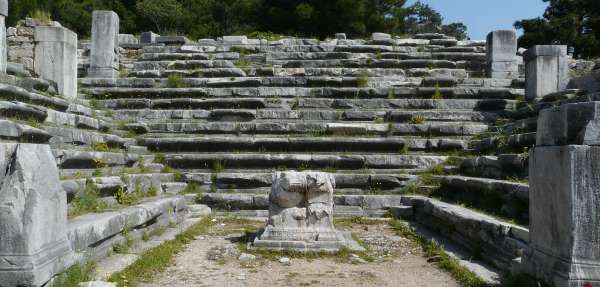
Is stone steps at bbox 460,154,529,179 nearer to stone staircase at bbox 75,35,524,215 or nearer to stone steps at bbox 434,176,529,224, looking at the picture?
stone steps at bbox 434,176,529,224

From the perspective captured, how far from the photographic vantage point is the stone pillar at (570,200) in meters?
3.28

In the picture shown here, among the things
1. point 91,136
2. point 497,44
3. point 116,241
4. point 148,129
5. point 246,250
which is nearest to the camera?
point 116,241

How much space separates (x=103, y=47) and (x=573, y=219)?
11.2 m

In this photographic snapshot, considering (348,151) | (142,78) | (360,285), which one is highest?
(142,78)

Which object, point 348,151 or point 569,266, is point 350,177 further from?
point 569,266

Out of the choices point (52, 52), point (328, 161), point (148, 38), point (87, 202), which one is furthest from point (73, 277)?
point (148, 38)

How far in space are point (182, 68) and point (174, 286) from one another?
9324mm

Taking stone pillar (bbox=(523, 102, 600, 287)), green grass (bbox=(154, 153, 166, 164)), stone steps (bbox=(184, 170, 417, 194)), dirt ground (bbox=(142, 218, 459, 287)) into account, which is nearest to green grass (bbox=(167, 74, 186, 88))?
green grass (bbox=(154, 153, 166, 164))

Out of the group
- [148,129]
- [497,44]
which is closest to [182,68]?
[148,129]

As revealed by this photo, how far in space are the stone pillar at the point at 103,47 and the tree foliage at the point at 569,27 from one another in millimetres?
23333

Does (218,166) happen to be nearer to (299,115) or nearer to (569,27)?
(299,115)

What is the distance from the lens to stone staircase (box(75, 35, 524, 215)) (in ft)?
28.6

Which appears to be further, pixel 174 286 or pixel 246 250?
pixel 246 250

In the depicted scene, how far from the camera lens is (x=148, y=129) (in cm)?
993
